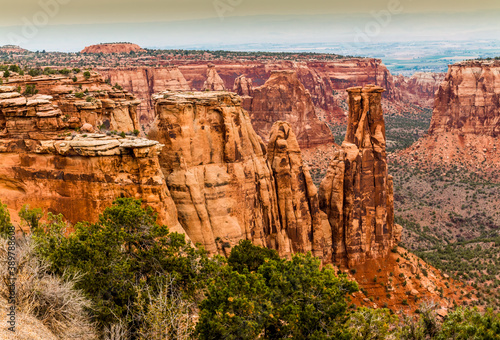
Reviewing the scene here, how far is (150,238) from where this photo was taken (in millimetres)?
23594

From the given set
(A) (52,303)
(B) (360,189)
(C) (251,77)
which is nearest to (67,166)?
(A) (52,303)

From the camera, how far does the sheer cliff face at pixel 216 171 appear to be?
3067 centimetres

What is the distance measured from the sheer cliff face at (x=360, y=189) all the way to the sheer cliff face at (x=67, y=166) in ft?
56.8

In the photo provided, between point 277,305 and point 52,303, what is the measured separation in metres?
8.97

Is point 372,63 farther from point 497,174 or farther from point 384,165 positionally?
point 384,165

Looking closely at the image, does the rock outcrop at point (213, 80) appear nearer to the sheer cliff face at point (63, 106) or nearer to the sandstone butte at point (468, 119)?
the sandstone butte at point (468, 119)

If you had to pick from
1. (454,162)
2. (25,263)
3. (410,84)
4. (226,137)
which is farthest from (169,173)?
(410,84)

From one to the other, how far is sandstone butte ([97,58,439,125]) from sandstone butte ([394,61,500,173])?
126 ft

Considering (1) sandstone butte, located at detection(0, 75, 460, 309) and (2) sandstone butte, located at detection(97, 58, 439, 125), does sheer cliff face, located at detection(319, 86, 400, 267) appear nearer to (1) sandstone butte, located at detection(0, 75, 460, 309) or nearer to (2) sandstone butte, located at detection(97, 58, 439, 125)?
(1) sandstone butte, located at detection(0, 75, 460, 309)

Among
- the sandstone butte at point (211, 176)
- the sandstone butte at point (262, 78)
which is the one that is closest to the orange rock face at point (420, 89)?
the sandstone butte at point (262, 78)

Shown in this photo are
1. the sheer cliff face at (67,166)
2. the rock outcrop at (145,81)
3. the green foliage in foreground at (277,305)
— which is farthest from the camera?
the rock outcrop at (145,81)

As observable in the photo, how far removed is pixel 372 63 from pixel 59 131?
482 feet

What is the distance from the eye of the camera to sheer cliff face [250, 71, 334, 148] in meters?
96.5

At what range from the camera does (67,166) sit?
26812 millimetres
